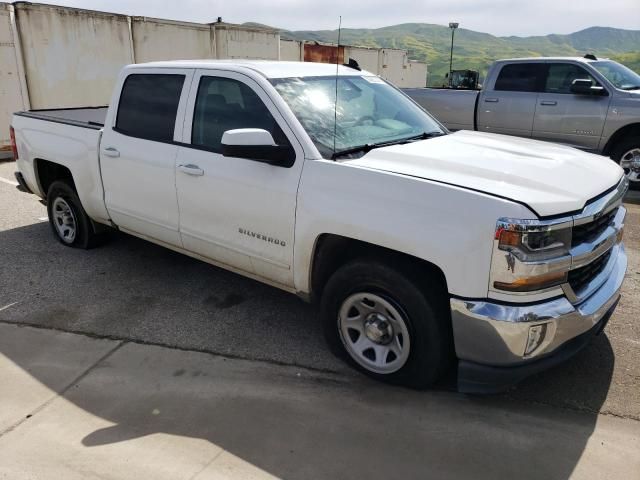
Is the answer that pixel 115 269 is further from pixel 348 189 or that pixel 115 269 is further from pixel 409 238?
pixel 409 238

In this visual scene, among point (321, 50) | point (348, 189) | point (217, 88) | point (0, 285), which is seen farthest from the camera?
point (321, 50)

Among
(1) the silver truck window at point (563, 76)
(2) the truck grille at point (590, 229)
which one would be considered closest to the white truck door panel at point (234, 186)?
(2) the truck grille at point (590, 229)

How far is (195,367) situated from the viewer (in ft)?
11.5

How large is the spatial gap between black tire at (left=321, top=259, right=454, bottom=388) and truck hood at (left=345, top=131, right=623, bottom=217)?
22.0 inches

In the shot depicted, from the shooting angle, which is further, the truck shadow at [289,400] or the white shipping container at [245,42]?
the white shipping container at [245,42]

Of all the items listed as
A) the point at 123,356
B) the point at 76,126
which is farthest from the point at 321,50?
the point at 123,356

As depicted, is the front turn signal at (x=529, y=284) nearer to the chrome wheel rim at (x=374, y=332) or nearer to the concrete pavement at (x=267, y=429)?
the chrome wheel rim at (x=374, y=332)

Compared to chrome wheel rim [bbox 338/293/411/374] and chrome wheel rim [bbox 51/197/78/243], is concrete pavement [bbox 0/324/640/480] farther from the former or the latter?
chrome wheel rim [bbox 51/197/78/243]

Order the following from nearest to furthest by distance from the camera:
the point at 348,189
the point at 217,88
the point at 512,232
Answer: the point at 512,232
the point at 348,189
the point at 217,88

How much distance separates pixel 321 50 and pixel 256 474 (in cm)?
2023

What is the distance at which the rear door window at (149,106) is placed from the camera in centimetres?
412

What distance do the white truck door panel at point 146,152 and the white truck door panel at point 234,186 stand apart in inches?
5.5

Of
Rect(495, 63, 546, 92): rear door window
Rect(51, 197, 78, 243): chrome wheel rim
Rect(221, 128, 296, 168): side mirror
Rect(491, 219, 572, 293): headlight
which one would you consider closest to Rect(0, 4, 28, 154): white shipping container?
Rect(51, 197, 78, 243): chrome wheel rim

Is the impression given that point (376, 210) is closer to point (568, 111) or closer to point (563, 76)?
point (568, 111)
